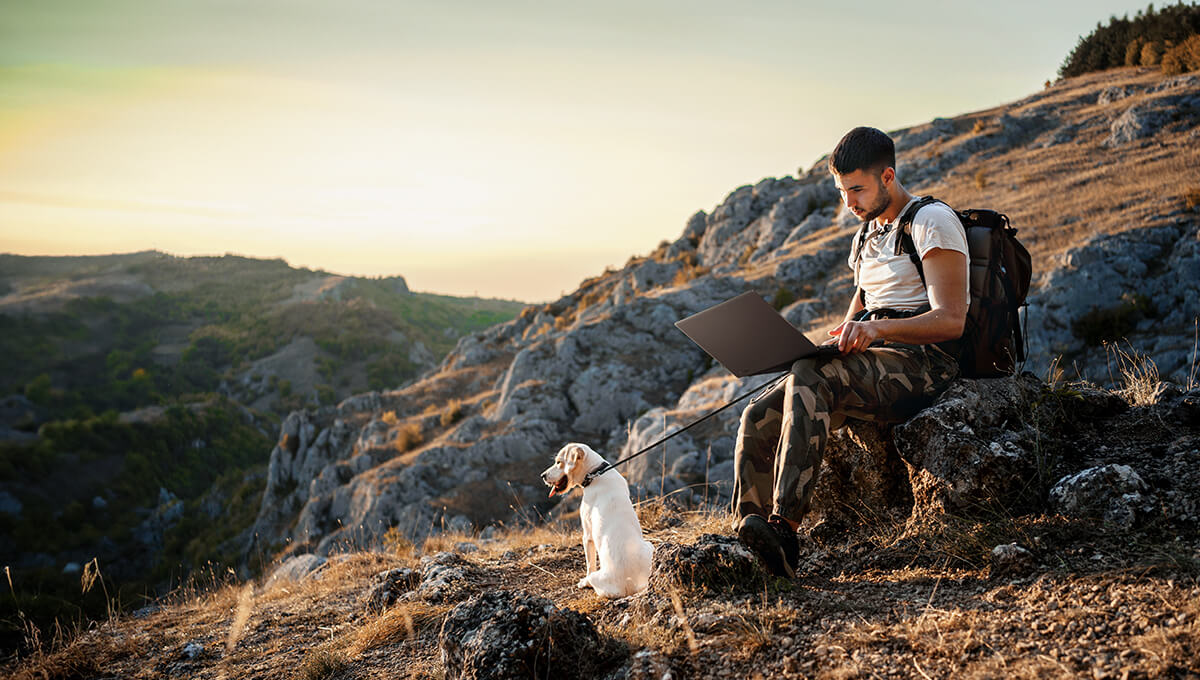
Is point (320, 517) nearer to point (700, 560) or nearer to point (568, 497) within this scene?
point (568, 497)

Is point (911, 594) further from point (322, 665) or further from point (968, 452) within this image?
point (322, 665)

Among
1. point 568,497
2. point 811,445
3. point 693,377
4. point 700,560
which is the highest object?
point 811,445

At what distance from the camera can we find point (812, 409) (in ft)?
10.9

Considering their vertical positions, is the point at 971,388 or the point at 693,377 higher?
the point at 971,388

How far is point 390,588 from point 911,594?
3766 mm

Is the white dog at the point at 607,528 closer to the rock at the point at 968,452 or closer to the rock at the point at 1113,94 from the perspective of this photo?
the rock at the point at 968,452

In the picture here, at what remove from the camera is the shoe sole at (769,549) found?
319 cm

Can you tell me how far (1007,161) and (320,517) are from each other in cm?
3081

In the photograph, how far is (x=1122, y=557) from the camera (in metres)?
2.67

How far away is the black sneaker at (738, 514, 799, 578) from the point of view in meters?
3.19

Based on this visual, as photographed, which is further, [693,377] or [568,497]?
[693,377]

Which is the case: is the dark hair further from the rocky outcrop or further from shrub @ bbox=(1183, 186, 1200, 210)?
shrub @ bbox=(1183, 186, 1200, 210)

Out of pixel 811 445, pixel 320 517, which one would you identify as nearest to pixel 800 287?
pixel 320 517

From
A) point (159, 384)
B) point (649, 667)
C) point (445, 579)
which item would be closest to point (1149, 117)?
point (445, 579)
